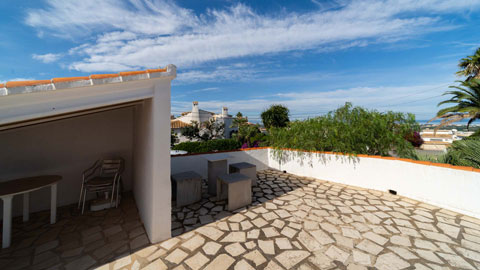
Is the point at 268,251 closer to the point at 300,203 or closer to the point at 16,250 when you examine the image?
the point at 300,203

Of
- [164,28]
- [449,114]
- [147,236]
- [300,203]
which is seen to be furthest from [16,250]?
[449,114]

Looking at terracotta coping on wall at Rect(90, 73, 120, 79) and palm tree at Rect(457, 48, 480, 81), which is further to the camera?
palm tree at Rect(457, 48, 480, 81)

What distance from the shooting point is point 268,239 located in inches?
123

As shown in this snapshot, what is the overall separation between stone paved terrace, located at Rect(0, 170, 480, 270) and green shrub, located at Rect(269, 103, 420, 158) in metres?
2.30

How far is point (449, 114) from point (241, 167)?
1178cm

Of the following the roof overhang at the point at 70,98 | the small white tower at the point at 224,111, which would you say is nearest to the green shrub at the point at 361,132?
the roof overhang at the point at 70,98

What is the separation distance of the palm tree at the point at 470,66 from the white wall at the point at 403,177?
12.4 meters

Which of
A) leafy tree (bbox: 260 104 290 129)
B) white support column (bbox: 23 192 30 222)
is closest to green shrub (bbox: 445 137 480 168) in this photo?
white support column (bbox: 23 192 30 222)

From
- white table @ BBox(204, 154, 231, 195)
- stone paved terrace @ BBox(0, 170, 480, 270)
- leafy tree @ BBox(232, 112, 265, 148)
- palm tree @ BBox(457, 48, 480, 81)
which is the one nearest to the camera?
stone paved terrace @ BBox(0, 170, 480, 270)

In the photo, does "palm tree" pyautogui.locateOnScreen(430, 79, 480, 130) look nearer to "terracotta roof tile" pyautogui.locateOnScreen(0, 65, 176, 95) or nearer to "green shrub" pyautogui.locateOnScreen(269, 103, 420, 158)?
"green shrub" pyautogui.locateOnScreen(269, 103, 420, 158)

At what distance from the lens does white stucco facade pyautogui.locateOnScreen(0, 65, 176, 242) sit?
82.3 inches

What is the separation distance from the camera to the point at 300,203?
4656 mm

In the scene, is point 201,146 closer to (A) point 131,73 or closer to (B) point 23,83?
(A) point 131,73

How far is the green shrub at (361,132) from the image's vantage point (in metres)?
6.18
